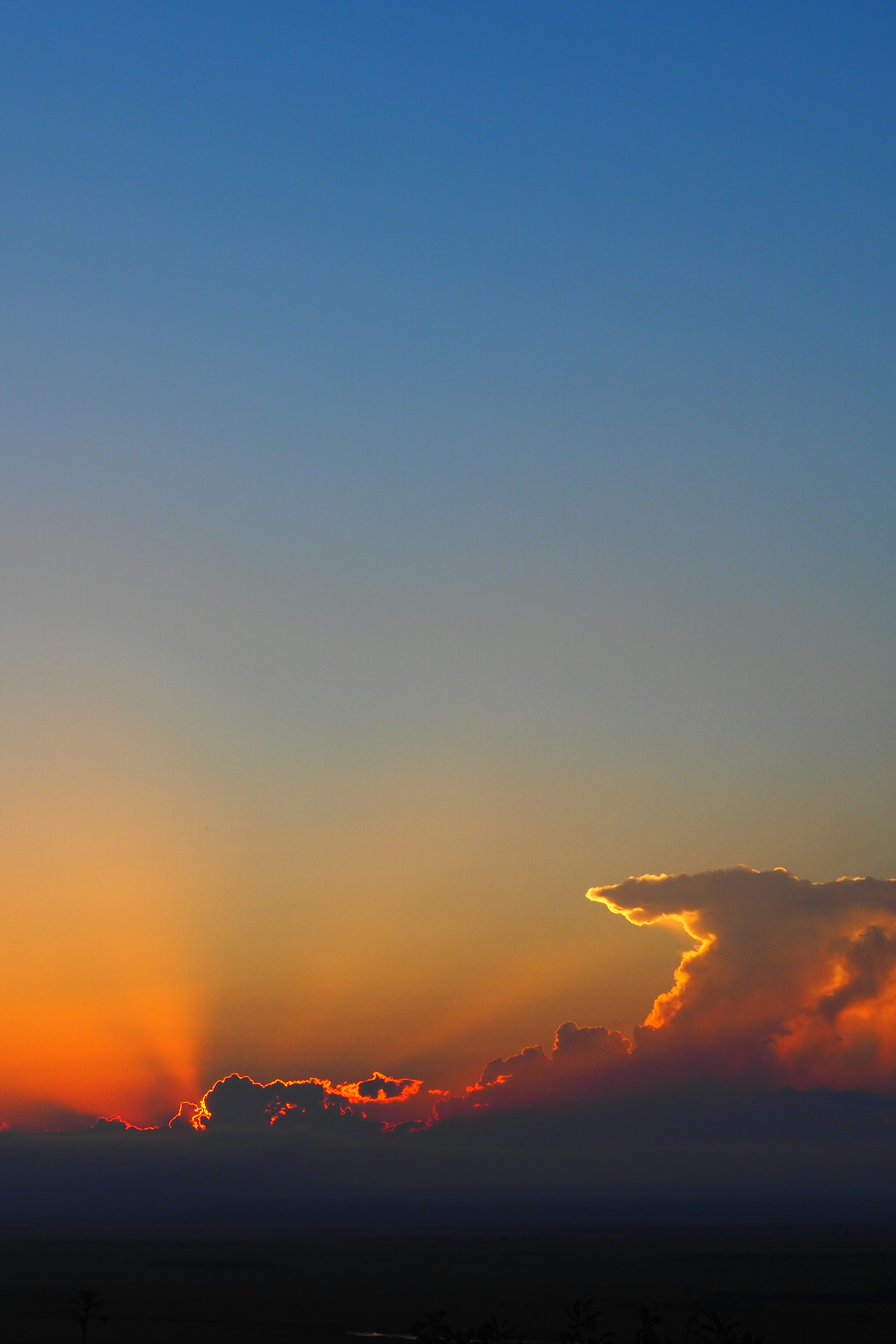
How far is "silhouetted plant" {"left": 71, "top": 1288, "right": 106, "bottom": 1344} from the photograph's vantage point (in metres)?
89.8

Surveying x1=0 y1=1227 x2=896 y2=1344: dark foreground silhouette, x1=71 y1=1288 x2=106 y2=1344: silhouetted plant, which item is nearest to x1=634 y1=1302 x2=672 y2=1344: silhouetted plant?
x1=0 y1=1227 x2=896 y2=1344: dark foreground silhouette

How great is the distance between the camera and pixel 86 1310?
3501 inches

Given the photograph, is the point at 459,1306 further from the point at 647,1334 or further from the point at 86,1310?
the point at 647,1334

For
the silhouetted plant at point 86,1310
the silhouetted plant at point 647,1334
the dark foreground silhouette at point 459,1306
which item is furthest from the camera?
the dark foreground silhouette at point 459,1306

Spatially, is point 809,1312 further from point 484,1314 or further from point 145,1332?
point 145,1332

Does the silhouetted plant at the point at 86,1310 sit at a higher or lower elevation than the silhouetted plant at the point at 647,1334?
lower

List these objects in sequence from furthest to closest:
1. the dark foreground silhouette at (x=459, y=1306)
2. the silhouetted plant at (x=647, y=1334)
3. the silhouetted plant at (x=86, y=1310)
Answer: the dark foreground silhouette at (x=459, y=1306), the silhouetted plant at (x=86, y=1310), the silhouetted plant at (x=647, y=1334)

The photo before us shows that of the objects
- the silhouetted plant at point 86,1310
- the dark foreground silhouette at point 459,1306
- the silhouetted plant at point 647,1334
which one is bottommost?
the dark foreground silhouette at point 459,1306

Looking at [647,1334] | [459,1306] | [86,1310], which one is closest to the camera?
[647,1334]

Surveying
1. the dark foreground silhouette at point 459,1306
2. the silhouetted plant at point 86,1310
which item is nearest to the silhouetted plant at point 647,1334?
the dark foreground silhouette at point 459,1306

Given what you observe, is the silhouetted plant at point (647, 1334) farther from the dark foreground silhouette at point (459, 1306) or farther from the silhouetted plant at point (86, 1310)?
the silhouetted plant at point (86, 1310)

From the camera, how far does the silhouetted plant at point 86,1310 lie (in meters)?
89.8

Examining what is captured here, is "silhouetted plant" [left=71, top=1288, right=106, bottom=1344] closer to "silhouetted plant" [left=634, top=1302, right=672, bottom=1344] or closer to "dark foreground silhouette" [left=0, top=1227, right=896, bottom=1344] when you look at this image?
"dark foreground silhouette" [left=0, top=1227, right=896, bottom=1344]

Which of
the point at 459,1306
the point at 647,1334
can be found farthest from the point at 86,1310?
the point at 459,1306
